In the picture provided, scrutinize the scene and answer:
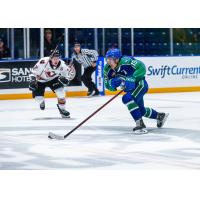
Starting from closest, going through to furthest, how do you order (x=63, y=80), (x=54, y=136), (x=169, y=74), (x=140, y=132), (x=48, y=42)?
1. (x=54, y=136)
2. (x=140, y=132)
3. (x=63, y=80)
4. (x=48, y=42)
5. (x=169, y=74)

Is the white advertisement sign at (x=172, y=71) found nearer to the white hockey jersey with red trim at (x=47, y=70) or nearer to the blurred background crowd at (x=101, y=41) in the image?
the blurred background crowd at (x=101, y=41)

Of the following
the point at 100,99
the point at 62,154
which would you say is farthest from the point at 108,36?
the point at 62,154

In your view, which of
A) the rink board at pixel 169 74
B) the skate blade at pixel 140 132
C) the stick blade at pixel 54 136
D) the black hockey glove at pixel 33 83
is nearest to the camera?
the stick blade at pixel 54 136

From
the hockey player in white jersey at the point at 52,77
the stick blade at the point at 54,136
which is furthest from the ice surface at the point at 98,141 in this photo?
the hockey player in white jersey at the point at 52,77

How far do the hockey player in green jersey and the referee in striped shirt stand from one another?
177 inches

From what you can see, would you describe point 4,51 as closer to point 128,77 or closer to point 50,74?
point 50,74

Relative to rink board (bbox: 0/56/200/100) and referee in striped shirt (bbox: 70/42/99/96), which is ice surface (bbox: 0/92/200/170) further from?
rink board (bbox: 0/56/200/100)

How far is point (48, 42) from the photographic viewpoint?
1108 centimetres

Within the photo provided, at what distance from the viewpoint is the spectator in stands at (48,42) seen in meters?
10.9

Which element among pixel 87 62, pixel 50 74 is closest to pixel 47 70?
pixel 50 74

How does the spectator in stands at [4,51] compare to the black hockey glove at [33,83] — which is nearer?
the black hockey glove at [33,83]

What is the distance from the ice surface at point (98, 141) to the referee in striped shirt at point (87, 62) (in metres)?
1.64

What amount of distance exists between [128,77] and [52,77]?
72.8 inches

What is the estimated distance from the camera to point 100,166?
4.89 m
